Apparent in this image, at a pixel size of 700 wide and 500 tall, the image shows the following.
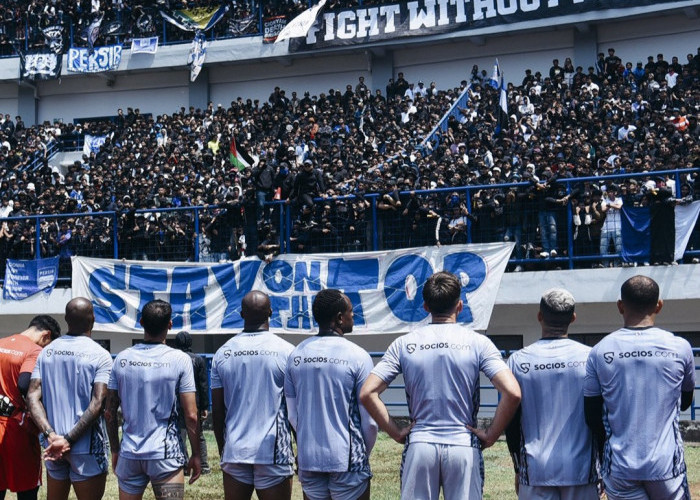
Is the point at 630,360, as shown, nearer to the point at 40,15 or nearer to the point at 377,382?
the point at 377,382

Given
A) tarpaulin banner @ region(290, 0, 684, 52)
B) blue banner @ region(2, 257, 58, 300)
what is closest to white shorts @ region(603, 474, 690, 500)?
blue banner @ region(2, 257, 58, 300)

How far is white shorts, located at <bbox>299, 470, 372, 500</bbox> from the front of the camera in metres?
5.89

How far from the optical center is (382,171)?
768 inches

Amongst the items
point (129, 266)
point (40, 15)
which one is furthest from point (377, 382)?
point (40, 15)

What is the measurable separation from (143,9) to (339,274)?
18269mm

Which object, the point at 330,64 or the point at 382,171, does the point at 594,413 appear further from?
the point at 330,64

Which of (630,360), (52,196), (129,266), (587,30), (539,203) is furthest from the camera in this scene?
(587,30)

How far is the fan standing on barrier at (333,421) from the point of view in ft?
19.3

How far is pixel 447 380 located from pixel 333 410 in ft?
2.79

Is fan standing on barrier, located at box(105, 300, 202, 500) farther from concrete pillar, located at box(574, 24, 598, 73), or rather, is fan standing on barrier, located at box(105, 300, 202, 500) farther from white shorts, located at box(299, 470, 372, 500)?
concrete pillar, located at box(574, 24, 598, 73)

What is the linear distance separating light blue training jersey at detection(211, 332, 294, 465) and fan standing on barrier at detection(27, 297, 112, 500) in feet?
3.41

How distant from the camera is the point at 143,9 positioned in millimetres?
31625

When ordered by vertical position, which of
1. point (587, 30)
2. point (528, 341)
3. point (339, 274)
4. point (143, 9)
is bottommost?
point (528, 341)

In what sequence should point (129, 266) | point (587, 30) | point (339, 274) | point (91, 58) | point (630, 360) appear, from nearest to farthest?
point (630, 360) → point (339, 274) → point (129, 266) → point (587, 30) → point (91, 58)
